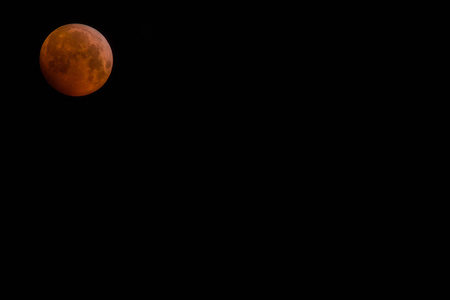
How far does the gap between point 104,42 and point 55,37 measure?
1.16 feet

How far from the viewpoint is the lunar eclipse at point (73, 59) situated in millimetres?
2441

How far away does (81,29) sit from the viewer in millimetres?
2547

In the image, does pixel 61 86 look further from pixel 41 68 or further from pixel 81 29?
pixel 81 29

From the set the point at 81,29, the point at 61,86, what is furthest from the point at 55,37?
the point at 61,86

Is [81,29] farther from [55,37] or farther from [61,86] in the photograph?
[61,86]

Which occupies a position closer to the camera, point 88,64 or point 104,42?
point 88,64

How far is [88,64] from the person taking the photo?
249cm

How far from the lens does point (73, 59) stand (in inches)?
95.7

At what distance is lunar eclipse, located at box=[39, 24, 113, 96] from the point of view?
96.1 inches

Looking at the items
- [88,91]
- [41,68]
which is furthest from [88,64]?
[41,68]

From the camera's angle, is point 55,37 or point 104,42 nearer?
point 55,37

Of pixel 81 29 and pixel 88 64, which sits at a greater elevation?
pixel 81 29

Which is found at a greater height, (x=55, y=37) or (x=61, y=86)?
(x=55, y=37)

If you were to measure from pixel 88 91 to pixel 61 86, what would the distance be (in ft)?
0.64
